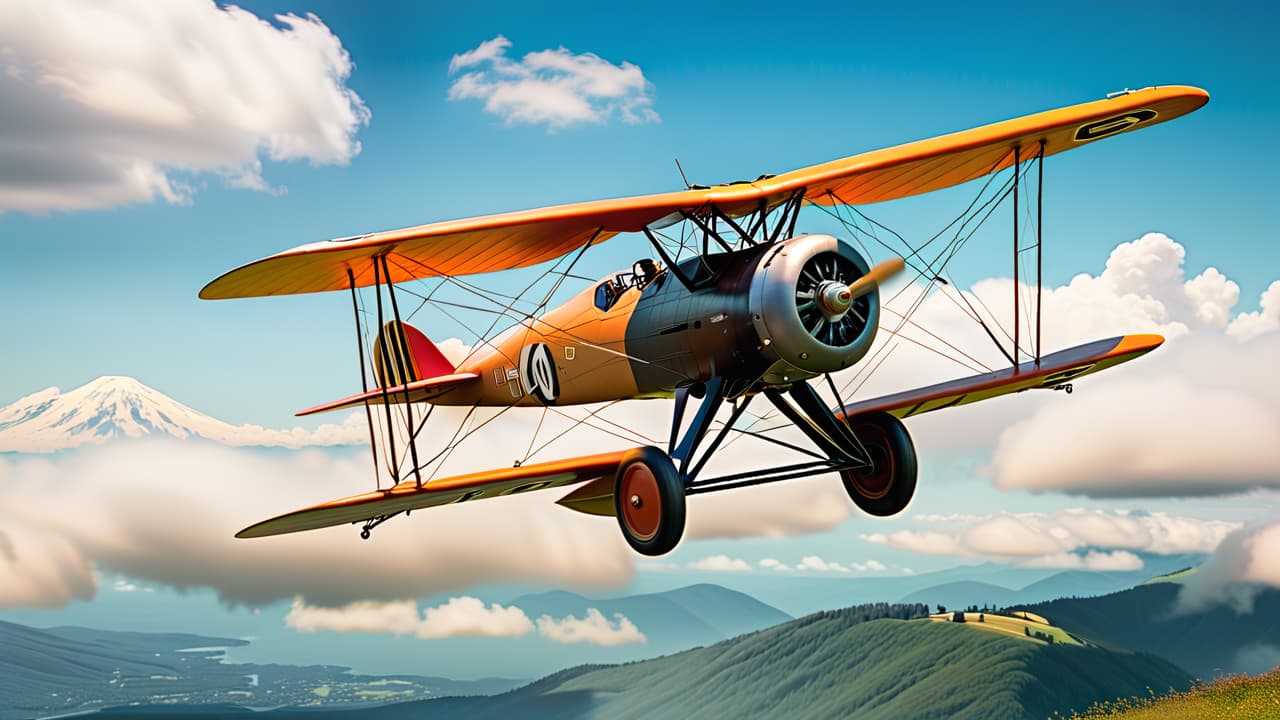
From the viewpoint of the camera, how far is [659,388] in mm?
12891

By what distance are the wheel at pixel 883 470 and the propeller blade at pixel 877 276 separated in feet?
7.62

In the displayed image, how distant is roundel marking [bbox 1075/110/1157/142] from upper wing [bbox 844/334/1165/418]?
2655 mm

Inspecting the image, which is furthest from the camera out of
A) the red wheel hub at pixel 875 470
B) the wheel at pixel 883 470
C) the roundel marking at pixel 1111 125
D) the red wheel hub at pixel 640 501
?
the roundel marking at pixel 1111 125

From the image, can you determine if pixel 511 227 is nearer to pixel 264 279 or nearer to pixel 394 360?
pixel 264 279

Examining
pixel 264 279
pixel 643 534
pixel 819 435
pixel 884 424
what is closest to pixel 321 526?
pixel 264 279

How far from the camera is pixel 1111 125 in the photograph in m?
14.1

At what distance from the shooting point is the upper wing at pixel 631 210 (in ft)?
37.9

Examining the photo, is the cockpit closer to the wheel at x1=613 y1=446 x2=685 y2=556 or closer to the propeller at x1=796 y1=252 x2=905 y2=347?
the propeller at x1=796 y1=252 x2=905 y2=347

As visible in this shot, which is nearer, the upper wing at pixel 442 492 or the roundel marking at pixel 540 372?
the upper wing at pixel 442 492

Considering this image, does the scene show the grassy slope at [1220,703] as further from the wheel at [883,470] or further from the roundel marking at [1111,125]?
the wheel at [883,470]

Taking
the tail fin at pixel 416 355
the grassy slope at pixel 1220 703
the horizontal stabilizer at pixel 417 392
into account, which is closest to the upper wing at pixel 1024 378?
the horizontal stabilizer at pixel 417 392

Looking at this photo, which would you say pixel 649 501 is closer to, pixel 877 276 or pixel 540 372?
pixel 877 276

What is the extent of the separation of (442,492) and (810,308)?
14.2ft

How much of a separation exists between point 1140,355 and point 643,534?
7461 millimetres
